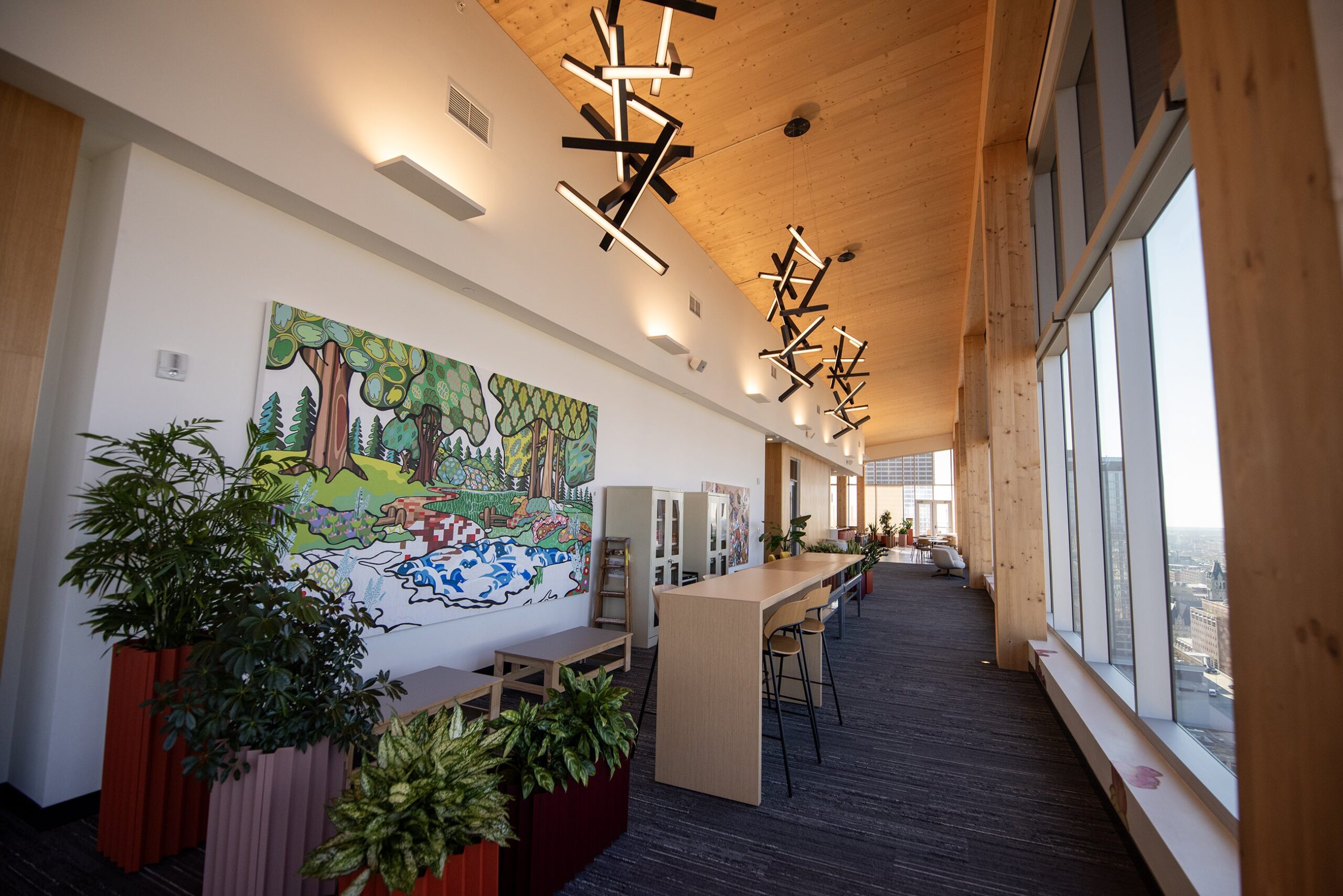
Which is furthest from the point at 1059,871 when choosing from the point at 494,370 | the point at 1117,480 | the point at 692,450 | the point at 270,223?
the point at 692,450

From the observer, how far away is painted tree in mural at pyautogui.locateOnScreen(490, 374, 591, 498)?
175 inches

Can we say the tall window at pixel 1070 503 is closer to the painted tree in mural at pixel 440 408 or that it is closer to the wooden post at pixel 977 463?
the painted tree in mural at pixel 440 408

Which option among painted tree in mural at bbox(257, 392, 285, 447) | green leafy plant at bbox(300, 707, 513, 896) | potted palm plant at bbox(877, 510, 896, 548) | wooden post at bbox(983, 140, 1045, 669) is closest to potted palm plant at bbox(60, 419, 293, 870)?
painted tree in mural at bbox(257, 392, 285, 447)

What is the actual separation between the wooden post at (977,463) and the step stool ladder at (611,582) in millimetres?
7650

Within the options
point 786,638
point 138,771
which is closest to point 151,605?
point 138,771

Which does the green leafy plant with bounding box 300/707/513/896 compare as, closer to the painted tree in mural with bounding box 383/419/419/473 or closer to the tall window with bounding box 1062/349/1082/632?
the painted tree in mural with bounding box 383/419/419/473

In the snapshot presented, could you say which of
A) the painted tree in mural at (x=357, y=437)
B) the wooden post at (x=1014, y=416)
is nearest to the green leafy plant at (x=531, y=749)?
the painted tree in mural at (x=357, y=437)

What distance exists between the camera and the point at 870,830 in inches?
96.7

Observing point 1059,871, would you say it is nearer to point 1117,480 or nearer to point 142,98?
point 1117,480

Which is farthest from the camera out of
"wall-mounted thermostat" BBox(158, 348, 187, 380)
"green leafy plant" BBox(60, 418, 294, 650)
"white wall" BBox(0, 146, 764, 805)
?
"wall-mounted thermostat" BBox(158, 348, 187, 380)

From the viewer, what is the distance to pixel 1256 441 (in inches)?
32.1

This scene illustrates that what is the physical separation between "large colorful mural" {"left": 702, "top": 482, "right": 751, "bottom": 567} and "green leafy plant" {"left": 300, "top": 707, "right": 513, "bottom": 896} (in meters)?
6.60

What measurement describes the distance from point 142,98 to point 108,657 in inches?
92.0

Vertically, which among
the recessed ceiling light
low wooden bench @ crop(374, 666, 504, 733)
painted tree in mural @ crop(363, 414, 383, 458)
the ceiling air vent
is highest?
the ceiling air vent
